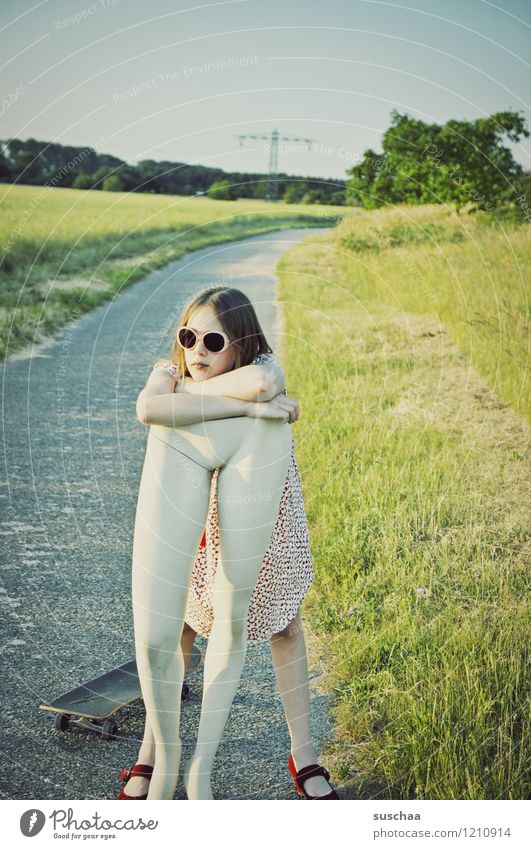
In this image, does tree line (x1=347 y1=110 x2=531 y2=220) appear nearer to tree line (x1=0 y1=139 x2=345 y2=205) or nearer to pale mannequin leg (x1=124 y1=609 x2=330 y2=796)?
tree line (x1=0 y1=139 x2=345 y2=205)

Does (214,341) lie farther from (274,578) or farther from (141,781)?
(141,781)

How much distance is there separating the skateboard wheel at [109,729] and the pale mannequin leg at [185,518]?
0.66m

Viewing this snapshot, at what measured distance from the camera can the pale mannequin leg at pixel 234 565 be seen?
2127mm

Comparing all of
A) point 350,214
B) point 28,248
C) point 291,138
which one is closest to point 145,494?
point 291,138

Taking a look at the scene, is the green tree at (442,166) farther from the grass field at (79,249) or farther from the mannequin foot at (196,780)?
the mannequin foot at (196,780)

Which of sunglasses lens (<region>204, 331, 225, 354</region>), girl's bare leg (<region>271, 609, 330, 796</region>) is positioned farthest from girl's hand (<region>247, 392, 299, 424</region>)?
girl's bare leg (<region>271, 609, 330, 796</region>)

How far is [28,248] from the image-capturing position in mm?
12367

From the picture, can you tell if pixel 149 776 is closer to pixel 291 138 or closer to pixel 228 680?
pixel 228 680

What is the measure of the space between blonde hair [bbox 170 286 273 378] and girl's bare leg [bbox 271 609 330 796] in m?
0.80

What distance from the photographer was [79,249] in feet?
44.7

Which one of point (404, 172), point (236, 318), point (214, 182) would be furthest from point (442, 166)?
point (236, 318)

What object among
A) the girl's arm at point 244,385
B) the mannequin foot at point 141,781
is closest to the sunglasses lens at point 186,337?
the girl's arm at point 244,385

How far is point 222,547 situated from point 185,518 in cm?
14
